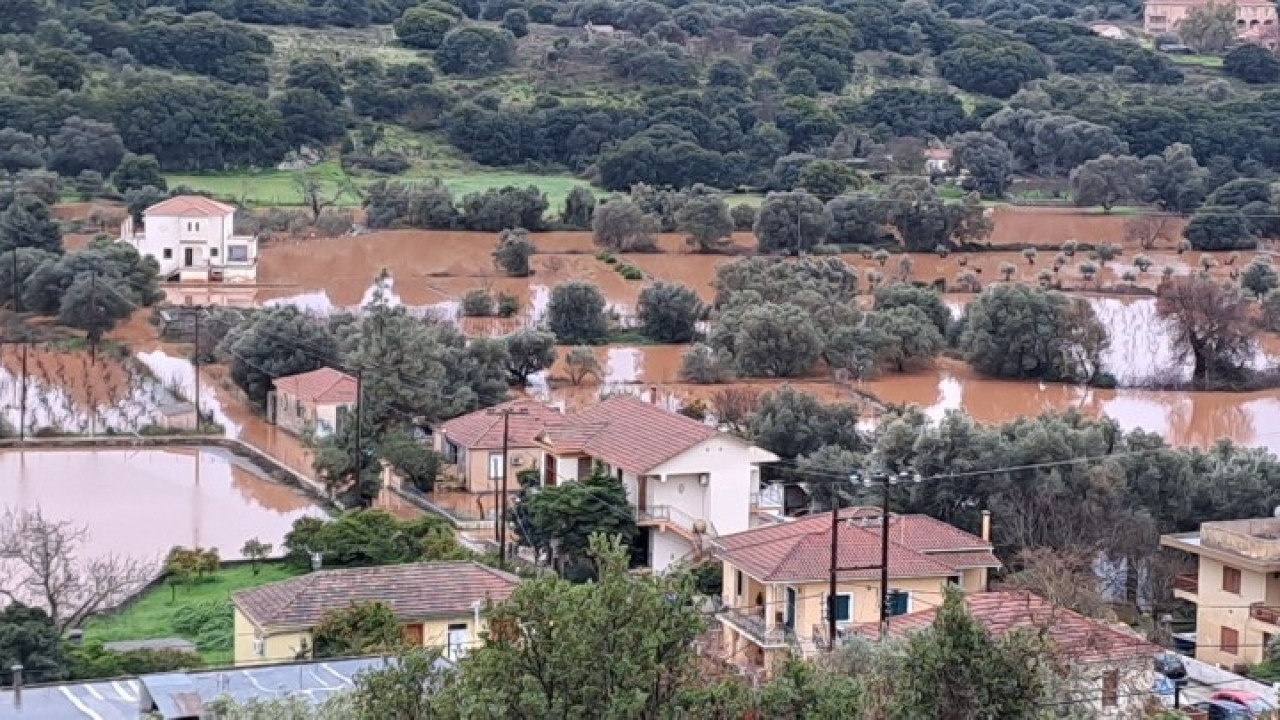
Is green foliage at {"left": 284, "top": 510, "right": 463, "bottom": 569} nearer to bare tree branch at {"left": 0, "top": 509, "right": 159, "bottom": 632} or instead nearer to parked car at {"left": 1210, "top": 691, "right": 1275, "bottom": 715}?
bare tree branch at {"left": 0, "top": 509, "right": 159, "bottom": 632}

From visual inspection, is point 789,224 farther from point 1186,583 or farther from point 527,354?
point 1186,583

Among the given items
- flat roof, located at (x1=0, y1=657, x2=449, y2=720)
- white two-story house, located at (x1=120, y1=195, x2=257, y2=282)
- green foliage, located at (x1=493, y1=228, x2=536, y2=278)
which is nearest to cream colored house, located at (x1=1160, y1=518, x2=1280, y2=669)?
flat roof, located at (x1=0, y1=657, x2=449, y2=720)

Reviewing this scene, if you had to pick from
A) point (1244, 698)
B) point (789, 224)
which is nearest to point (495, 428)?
point (1244, 698)

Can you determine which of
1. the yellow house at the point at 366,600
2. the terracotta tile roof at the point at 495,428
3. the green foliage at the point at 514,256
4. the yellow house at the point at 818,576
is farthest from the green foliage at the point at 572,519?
the green foliage at the point at 514,256

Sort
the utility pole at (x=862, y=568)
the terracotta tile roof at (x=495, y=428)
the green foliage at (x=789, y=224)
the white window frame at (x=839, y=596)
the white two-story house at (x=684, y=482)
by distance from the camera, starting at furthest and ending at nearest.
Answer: the green foliage at (x=789, y=224), the terracotta tile roof at (x=495, y=428), the white two-story house at (x=684, y=482), the white window frame at (x=839, y=596), the utility pole at (x=862, y=568)

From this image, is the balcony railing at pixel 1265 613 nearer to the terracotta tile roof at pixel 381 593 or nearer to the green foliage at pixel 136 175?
the terracotta tile roof at pixel 381 593

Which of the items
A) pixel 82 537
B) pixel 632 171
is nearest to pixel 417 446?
pixel 82 537

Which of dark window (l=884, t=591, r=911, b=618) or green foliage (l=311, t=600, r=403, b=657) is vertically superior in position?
green foliage (l=311, t=600, r=403, b=657)
